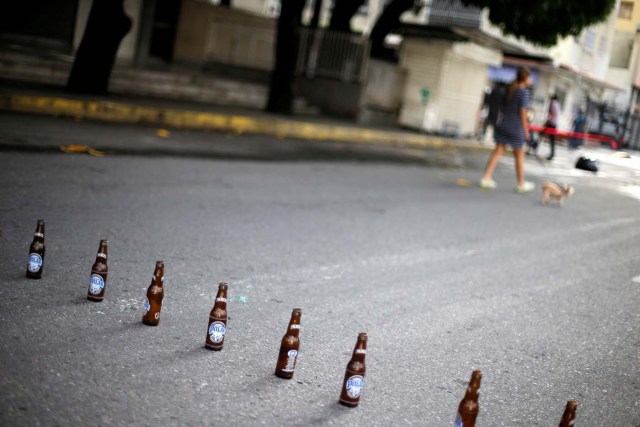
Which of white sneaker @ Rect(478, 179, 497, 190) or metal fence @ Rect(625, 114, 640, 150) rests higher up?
metal fence @ Rect(625, 114, 640, 150)

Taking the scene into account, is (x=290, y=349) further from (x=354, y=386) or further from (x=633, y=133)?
(x=633, y=133)

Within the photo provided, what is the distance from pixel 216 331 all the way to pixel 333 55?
878 inches

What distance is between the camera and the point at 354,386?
3.97 m

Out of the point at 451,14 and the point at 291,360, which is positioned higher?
the point at 451,14

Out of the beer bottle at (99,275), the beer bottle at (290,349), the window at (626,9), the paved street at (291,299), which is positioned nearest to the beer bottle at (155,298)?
the paved street at (291,299)

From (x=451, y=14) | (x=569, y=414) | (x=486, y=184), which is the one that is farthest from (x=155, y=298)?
(x=451, y=14)

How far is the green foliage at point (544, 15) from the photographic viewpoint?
21.8 metres

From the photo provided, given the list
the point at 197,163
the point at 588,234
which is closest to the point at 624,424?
the point at 588,234

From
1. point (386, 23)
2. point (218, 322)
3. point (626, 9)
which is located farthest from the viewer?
point (626, 9)

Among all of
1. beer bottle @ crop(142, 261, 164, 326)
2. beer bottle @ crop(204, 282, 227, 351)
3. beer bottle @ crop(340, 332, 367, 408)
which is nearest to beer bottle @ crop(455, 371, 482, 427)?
beer bottle @ crop(340, 332, 367, 408)

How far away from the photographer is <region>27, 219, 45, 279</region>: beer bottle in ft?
16.6

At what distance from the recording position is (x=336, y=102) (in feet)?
85.1

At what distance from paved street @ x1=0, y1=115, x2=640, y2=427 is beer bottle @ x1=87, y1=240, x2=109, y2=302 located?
0.23ft

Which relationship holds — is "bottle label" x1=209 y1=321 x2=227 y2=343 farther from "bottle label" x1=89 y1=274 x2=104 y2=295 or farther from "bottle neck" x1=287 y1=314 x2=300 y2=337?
"bottle label" x1=89 y1=274 x2=104 y2=295
